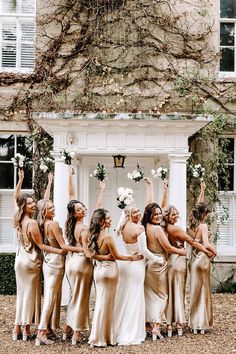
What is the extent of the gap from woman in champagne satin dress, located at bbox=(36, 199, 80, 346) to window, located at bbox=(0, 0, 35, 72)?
20.3ft

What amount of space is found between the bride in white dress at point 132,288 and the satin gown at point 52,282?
789 mm

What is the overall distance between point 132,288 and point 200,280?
1.11m

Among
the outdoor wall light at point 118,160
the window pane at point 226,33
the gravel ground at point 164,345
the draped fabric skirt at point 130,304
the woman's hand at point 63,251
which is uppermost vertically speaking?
the window pane at point 226,33

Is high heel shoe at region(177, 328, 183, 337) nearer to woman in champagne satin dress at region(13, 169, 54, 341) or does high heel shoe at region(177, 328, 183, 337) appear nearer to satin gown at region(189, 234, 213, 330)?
satin gown at region(189, 234, 213, 330)

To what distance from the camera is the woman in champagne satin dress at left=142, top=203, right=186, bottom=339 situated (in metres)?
8.30

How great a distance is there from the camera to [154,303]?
8375 millimetres

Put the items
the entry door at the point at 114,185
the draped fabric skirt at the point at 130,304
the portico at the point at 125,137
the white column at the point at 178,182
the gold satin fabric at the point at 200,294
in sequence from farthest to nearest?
the entry door at the point at 114,185
the white column at the point at 178,182
the portico at the point at 125,137
the gold satin fabric at the point at 200,294
the draped fabric skirt at the point at 130,304

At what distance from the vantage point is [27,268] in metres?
8.23

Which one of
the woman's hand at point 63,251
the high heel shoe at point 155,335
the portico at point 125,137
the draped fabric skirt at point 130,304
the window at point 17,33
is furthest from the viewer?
the window at point 17,33

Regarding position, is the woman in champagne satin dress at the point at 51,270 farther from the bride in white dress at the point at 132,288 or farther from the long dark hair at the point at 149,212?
the long dark hair at the point at 149,212

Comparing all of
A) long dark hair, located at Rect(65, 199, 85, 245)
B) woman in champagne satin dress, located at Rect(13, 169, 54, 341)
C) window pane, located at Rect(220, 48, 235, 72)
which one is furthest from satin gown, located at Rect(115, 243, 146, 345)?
window pane, located at Rect(220, 48, 235, 72)

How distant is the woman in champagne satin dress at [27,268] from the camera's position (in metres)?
8.20

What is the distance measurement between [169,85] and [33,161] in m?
3.34

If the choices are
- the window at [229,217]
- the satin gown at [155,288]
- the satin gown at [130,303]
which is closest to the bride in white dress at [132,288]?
the satin gown at [130,303]
